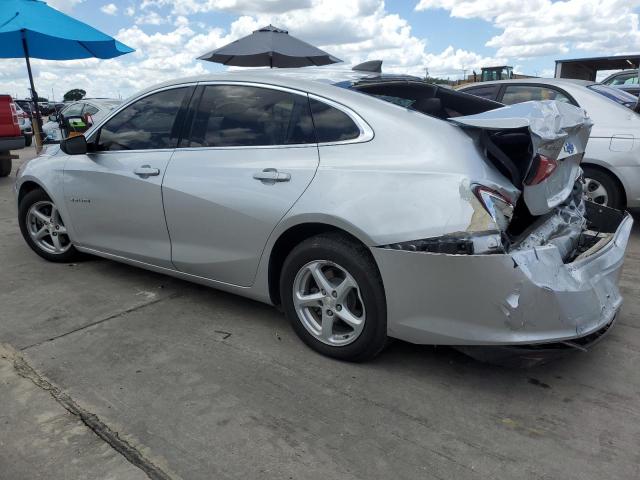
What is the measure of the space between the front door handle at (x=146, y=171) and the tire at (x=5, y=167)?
26.1ft

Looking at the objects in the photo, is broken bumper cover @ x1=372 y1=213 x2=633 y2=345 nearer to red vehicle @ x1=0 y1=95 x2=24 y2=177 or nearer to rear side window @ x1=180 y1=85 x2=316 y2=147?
rear side window @ x1=180 y1=85 x2=316 y2=147

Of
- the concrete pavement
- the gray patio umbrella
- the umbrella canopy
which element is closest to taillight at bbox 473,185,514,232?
the concrete pavement

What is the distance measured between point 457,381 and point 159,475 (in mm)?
1575

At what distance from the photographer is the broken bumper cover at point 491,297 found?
251 centimetres

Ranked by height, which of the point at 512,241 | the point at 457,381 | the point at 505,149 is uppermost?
the point at 505,149

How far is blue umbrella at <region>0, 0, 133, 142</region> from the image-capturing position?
266 inches

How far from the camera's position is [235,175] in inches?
132

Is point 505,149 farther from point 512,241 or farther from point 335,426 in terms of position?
point 335,426

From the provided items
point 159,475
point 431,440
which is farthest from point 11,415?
point 431,440

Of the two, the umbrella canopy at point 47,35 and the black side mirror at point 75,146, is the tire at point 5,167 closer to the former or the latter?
the umbrella canopy at point 47,35

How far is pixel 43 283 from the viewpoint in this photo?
448 centimetres

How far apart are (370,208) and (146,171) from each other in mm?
1808

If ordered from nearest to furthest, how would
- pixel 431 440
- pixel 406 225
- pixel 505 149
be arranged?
pixel 431 440
pixel 406 225
pixel 505 149

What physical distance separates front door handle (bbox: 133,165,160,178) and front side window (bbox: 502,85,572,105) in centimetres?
422
